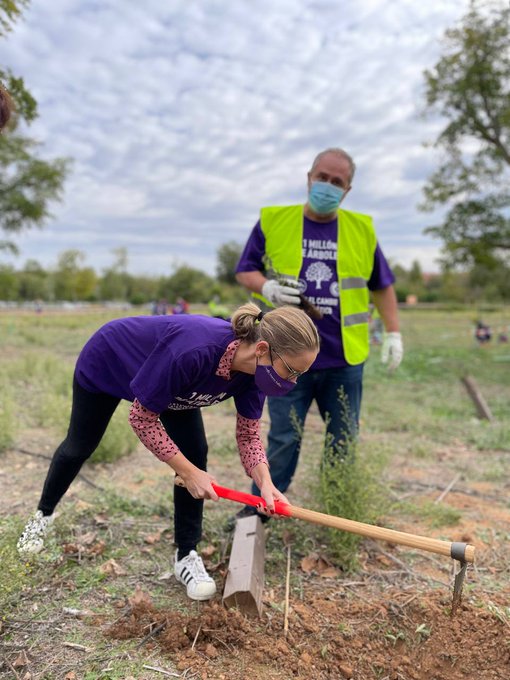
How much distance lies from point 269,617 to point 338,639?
1.03ft

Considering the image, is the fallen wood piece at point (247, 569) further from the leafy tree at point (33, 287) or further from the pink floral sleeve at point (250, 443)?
the leafy tree at point (33, 287)

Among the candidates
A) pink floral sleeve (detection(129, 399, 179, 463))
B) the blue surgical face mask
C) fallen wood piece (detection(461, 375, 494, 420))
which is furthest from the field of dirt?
fallen wood piece (detection(461, 375, 494, 420))

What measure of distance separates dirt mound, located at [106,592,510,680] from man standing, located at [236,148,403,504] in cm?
88

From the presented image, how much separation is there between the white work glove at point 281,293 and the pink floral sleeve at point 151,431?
1165mm

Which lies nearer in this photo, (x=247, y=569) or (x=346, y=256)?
(x=247, y=569)

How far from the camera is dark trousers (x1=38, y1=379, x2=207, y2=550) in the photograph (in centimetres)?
245

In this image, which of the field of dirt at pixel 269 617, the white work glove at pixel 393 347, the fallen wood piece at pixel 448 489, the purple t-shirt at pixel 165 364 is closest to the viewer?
the purple t-shirt at pixel 165 364

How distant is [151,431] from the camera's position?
208 cm

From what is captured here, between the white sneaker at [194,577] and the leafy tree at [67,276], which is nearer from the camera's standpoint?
the white sneaker at [194,577]

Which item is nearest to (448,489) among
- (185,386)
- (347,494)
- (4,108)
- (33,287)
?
(347,494)

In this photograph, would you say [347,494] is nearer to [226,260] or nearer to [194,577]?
[194,577]

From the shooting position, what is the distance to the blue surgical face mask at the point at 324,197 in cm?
303

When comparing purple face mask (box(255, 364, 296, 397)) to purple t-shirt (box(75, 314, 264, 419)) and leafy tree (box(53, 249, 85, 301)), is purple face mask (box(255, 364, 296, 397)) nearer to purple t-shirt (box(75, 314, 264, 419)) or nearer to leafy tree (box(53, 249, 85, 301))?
purple t-shirt (box(75, 314, 264, 419))

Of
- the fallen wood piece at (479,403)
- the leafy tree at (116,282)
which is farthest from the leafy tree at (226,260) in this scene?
the fallen wood piece at (479,403)
